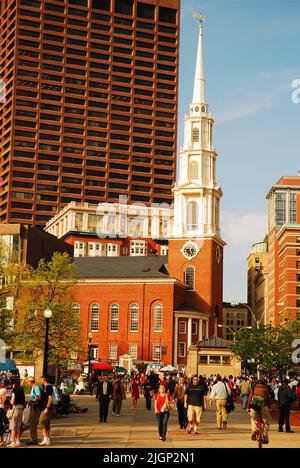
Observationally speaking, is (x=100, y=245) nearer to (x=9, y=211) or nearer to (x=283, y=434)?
(x=9, y=211)

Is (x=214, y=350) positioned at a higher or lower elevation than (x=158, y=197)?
lower

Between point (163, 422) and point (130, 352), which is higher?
point (130, 352)

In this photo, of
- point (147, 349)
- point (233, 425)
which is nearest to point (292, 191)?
point (147, 349)

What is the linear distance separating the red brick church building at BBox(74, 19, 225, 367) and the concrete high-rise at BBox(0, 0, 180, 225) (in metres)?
59.1

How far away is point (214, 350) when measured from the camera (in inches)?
3939

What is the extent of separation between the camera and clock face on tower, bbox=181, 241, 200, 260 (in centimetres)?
12756

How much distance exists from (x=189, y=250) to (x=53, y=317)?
58453 mm

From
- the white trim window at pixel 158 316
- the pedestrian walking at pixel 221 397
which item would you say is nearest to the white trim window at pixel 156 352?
the white trim window at pixel 158 316

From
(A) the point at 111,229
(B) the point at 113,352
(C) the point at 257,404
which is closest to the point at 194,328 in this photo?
(B) the point at 113,352

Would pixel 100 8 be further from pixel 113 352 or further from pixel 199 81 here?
pixel 113 352

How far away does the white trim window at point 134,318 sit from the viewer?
124250 millimetres

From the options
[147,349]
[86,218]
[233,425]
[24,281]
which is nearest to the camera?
[233,425]

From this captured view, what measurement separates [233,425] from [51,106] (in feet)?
530

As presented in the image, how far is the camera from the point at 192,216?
424 ft
